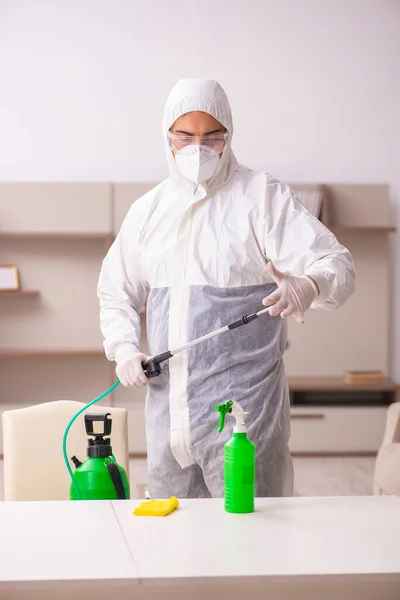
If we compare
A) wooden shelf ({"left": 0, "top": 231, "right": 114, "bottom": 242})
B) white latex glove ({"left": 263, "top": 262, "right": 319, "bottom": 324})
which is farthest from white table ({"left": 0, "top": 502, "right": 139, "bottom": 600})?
wooden shelf ({"left": 0, "top": 231, "right": 114, "bottom": 242})

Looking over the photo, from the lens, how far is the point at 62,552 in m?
1.40

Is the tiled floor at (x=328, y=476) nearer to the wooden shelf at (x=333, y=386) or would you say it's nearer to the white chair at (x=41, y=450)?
the wooden shelf at (x=333, y=386)

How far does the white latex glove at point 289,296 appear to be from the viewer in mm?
1795

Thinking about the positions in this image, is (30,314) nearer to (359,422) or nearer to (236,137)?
(236,137)

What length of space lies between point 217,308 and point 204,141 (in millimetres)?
449

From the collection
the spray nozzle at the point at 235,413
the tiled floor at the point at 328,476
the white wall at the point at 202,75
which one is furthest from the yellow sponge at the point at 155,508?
the white wall at the point at 202,75

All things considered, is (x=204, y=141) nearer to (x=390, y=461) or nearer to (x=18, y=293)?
(x=390, y=461)

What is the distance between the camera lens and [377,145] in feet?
18.3

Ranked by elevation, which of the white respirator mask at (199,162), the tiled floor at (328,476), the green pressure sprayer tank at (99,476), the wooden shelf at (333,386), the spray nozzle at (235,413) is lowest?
the tiled floor at (328,476)

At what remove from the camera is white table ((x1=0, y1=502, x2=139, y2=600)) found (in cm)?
127

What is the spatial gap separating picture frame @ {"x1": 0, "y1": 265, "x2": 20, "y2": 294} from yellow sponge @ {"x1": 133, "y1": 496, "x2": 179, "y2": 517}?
3674 mm

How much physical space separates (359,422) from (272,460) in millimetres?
3270

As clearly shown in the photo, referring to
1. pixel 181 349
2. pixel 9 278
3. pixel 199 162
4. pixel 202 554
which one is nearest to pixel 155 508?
pixel 202 554

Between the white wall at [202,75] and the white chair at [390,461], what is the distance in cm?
181
